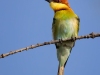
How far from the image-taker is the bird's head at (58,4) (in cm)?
144

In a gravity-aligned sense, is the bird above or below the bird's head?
below

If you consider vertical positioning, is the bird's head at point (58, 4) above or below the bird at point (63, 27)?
above

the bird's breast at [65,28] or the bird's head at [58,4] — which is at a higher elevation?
the bird's head at [58,4]

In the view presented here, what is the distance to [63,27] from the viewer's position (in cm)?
153

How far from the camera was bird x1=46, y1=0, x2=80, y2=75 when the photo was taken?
59.2 inches

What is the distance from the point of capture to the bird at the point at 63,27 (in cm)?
150

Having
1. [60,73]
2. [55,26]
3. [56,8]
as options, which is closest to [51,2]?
[56,8]

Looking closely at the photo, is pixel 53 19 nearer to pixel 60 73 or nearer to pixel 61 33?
pixel 61 33

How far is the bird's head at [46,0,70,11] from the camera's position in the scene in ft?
4.73

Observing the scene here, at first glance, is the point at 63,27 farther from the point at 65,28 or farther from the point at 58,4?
the point at 58,4

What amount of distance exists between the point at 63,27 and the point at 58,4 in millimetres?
155

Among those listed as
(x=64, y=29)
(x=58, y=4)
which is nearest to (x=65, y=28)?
(x=64, y=29)

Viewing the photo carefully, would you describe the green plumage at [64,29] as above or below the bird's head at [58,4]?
below

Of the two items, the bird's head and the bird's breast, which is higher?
the bird's head
